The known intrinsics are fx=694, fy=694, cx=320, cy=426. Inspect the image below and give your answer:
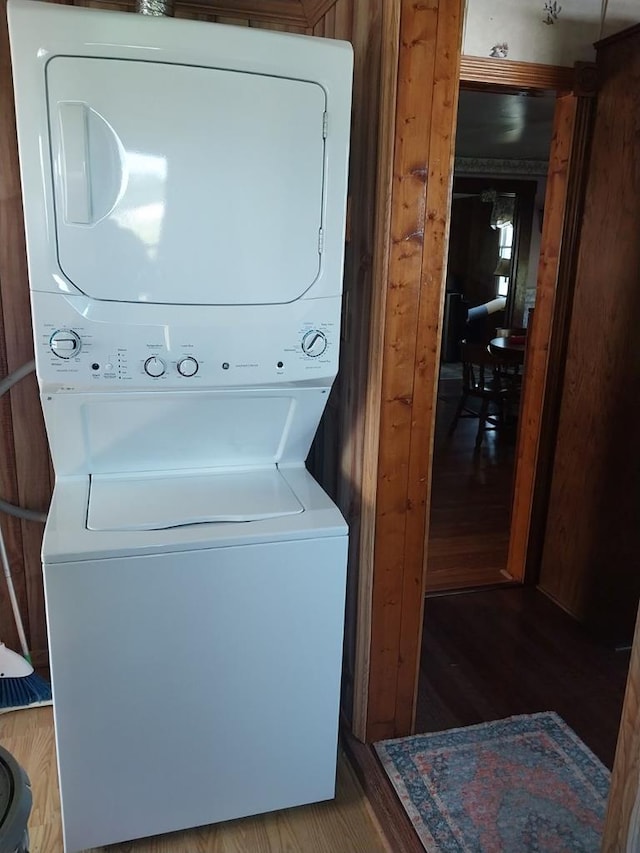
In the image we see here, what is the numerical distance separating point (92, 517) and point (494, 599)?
1866 mm

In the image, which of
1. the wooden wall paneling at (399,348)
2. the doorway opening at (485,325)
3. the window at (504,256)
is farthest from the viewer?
the window at (504,256)

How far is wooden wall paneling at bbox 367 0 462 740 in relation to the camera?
1607 mm

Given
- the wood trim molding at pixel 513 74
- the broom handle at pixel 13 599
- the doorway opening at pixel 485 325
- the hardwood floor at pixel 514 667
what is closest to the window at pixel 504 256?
the doorway opening at pixel 485 325

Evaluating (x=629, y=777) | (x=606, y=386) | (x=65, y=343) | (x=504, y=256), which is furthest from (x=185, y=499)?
(x=504, y=256)

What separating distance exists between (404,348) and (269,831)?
4.06 feet

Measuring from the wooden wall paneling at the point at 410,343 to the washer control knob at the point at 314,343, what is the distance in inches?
6.9

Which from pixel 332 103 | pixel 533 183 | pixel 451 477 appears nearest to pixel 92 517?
pixel 332 103

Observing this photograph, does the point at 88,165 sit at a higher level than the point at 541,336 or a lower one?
higher

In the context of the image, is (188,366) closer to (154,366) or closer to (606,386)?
(154,366)

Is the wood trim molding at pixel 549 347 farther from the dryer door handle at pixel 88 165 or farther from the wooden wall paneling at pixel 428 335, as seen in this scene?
the dryer door handle at pixel 88 165

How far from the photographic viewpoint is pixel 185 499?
163 centimetres

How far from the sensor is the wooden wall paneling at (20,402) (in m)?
1.88

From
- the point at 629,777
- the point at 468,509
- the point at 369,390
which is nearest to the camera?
the point at 629,777

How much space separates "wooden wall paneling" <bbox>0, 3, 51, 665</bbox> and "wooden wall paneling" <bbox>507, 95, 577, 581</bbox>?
6.10ft
